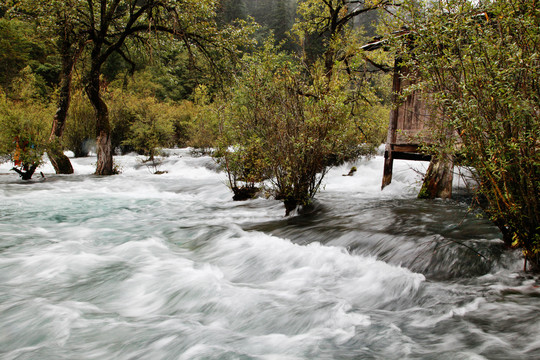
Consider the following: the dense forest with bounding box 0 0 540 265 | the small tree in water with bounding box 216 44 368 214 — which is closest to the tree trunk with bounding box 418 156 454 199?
the dense forest with bounding box 0 0 540 265

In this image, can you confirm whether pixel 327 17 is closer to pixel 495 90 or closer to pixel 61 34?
pixel 61 34

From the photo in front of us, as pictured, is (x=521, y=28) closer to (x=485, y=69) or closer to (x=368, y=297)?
(x=485, y=69)

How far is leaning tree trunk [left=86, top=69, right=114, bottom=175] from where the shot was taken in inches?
576

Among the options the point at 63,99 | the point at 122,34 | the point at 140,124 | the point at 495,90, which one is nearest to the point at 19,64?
the point at 140,124

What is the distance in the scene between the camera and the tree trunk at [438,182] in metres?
9.32

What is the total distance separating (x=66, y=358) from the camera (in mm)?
2889

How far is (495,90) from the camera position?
11.5 ft

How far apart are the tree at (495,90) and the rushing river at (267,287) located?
604 mm

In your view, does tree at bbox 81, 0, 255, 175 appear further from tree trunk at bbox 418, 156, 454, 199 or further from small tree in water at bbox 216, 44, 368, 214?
tree trunk at bbox 418, 156, 454, 199

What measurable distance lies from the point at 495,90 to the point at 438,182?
21.1 ft

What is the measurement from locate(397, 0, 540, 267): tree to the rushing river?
604 millimetres

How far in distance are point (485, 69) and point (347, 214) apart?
4.71 m

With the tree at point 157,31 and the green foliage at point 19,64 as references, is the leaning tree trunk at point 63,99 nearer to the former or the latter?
the tree at point 157,31

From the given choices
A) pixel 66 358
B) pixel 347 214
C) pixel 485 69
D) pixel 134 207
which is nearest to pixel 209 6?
pixel 134 207
